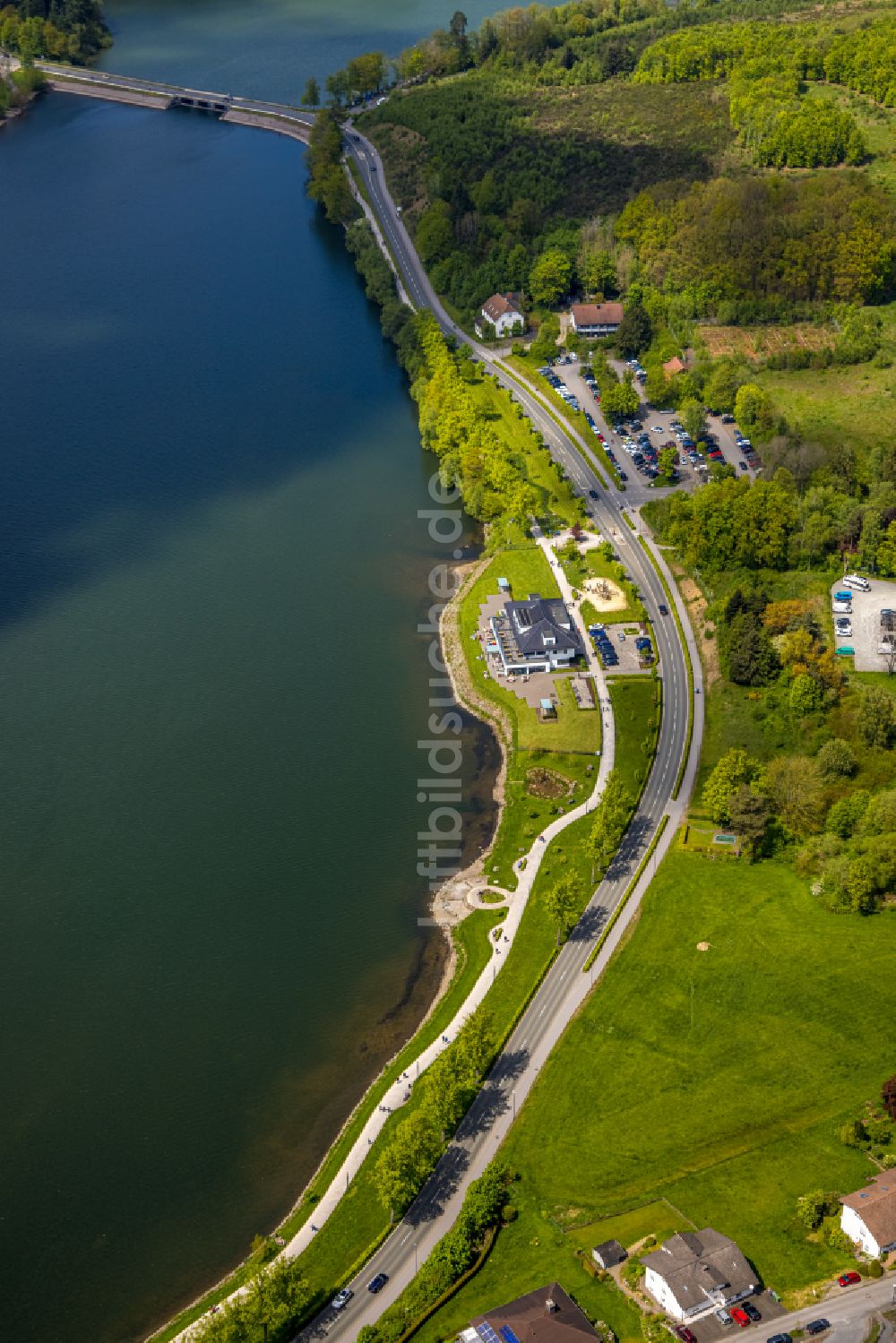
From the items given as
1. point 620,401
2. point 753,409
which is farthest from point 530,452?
point 753,409

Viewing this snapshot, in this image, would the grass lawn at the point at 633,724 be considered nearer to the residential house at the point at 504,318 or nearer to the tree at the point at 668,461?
the tree at the point at 668,461

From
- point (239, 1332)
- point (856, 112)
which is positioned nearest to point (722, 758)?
point (239, 1332)

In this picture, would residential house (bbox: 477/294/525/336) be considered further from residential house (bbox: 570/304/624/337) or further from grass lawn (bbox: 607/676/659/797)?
→ grass lawn (bbox: 607/676/659/797)

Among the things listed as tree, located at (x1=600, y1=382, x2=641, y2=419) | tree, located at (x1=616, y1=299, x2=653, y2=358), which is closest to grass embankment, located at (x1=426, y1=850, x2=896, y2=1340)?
tree, located at (x1=600, y1=382, x2=641, y2=419)

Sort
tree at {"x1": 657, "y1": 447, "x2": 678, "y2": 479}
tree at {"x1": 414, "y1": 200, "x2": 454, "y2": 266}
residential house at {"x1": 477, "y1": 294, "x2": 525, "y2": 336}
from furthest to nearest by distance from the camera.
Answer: tree at {"x1": 414, "y1": 200, "x2": 454, "y2": 266}
residential house at {"x1": 477, "y1": 294, "x2": 525, "y2": 336}
tree at {"x1": 657, "y1": 447, "x2": 678, "y2": 479}

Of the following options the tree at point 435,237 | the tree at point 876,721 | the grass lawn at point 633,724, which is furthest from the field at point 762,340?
the tree at point 876,721
